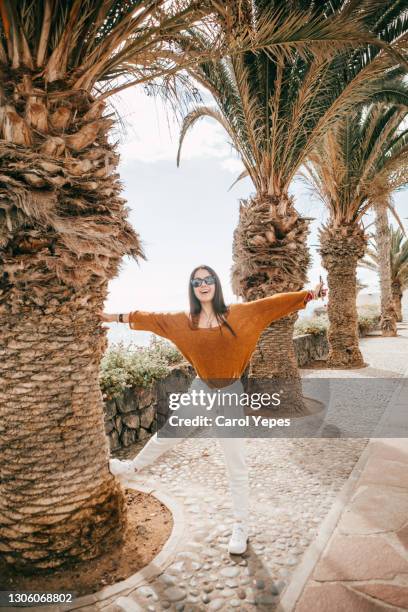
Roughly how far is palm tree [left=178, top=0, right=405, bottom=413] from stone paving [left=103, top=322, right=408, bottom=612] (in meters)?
2.21

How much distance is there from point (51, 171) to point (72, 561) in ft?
8.29

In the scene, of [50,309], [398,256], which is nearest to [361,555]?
[50,309]

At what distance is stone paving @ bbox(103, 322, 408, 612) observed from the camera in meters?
2.44

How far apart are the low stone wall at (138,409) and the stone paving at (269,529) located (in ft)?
2.36

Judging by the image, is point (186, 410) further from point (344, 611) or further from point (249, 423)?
point (249, 423)

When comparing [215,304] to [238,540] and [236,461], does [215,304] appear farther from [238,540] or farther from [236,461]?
[238,540]

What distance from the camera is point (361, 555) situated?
109 inches

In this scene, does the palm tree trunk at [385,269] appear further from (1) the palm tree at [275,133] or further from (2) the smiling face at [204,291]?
(2) the smiling face at [204,291]

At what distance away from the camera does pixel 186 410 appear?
3.39 metres

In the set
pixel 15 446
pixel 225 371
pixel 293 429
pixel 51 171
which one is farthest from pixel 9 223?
pixel 293 429

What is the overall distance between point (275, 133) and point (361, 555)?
5.42 metres

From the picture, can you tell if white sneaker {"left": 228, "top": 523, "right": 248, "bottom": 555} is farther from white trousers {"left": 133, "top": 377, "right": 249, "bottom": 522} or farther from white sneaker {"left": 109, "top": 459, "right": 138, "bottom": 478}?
white sneaker {"left": 109, "top": 459, "right": 138, "bottom": 478}

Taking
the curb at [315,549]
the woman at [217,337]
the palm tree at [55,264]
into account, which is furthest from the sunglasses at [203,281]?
the curb at [315,549]

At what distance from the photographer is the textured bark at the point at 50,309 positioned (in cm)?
250
